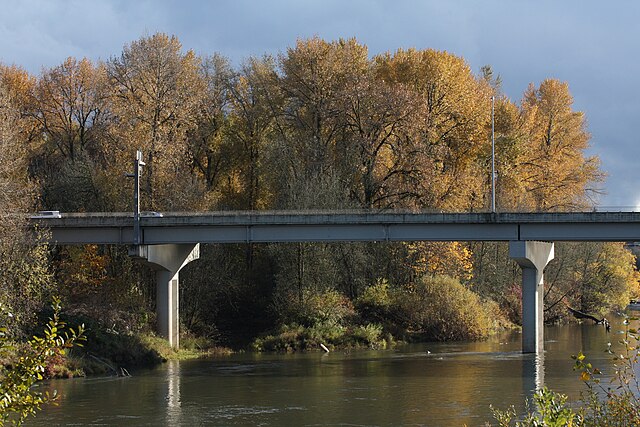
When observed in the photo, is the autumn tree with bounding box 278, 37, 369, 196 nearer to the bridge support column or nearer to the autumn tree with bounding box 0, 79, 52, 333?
the bridge support column

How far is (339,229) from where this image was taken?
5075 cm

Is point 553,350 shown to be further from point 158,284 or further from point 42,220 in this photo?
point 42,220

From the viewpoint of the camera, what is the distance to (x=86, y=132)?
6700 centimetres

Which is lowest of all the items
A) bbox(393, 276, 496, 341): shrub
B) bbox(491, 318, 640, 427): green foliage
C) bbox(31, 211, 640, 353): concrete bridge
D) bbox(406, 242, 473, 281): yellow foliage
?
bbox(393, 276, 496, 341): shrub

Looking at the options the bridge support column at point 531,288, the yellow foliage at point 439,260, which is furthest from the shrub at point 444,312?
the bridge support column at point 531,288

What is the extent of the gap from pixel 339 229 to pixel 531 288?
466 inches

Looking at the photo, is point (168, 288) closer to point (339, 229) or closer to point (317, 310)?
point (317, 310)

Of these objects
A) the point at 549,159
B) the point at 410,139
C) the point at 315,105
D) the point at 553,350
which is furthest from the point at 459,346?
the point at 549,159

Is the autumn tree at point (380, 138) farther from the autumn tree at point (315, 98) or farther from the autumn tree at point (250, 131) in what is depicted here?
the autumn tree at point (250, 131)

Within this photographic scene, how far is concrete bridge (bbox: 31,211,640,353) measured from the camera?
1951 inches

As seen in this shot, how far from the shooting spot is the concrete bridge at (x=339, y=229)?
1951 inches

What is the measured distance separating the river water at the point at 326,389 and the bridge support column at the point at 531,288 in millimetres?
1034

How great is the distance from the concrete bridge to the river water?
6328 millimetres

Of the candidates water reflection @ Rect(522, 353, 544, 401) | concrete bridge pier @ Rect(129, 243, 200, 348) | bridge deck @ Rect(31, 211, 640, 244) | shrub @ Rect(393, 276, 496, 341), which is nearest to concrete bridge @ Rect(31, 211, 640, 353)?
bridge deck @ Rect(31, 211, 640, 244)
